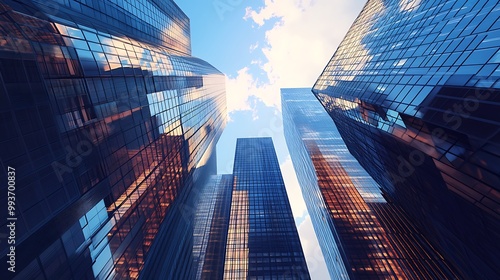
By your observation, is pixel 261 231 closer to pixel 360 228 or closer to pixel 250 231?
pixel 250 231

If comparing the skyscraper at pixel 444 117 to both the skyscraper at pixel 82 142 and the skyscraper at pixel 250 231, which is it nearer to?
the skyscraper at pixel 82 142

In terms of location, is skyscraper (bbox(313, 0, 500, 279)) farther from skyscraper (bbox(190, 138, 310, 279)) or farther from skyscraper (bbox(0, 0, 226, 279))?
skyscraper (bbox(190, 138, 310, 279))

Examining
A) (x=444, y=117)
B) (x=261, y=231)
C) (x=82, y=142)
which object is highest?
(x=444, y=117)

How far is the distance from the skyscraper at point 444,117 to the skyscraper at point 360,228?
121 ft

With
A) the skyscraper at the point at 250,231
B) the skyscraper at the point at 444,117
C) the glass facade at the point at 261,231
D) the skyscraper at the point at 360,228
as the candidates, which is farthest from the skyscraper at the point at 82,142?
the skyscraper at the point at 250,231

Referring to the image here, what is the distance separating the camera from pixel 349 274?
185 ft

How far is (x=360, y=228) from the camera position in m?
70.3

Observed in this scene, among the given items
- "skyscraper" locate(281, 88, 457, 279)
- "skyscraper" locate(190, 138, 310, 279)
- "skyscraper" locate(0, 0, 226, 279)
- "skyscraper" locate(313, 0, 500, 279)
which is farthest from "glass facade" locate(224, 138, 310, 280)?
"skyscraper" locate(313, 0, 500, 279)

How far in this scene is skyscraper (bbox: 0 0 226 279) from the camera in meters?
12.0

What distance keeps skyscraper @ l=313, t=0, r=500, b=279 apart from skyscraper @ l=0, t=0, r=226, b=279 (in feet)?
90.4

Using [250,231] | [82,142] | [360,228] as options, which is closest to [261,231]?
[250,231]

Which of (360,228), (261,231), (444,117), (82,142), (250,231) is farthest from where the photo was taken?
(250,231)

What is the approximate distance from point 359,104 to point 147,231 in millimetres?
36068

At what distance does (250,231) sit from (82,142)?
88.9 meters
